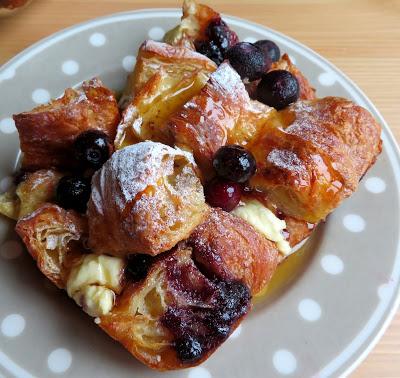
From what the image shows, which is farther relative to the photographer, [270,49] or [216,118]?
[270,49]

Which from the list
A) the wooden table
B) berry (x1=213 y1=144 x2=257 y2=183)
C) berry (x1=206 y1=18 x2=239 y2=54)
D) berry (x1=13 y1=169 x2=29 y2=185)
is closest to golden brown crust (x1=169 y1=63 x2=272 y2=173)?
berry (x1=213 y1=144 x2=257 y2=183)

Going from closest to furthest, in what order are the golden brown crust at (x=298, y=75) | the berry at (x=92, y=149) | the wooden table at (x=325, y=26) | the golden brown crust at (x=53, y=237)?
the golden brown crust at (x=53, y=237) < the berry at (x=92, y=149) < the golden brown crust at (x=298, y=75) < the wooden table at (x=325, y=26)

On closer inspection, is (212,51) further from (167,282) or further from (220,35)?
(167,282)

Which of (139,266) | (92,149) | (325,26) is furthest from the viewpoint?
(325,26)

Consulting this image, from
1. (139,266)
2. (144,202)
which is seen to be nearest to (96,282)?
(139,266)

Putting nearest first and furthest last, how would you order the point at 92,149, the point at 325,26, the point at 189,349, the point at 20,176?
the point at 189,349 < the point at 92,149 < the point at 20,176 < the point at 325,26

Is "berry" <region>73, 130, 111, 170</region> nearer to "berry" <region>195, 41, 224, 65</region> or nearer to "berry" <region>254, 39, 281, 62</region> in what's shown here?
"berry" <region>195, 41, 224, 65</region>

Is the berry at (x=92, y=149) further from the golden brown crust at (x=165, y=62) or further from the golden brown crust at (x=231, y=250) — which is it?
the golden brown crust at (x=231, y=250)

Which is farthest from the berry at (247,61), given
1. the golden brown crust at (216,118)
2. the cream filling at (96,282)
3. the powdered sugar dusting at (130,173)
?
the cream filling at (96,282)
